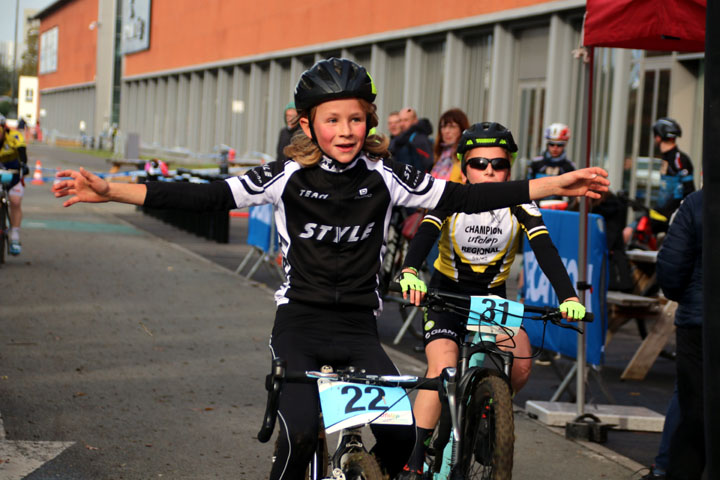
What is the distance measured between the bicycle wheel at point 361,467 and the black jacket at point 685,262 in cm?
217

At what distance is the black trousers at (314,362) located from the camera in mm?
3992

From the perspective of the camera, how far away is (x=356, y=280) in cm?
436

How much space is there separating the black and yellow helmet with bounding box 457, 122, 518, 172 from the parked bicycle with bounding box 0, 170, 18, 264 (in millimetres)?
10227

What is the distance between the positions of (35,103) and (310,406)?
120 metres

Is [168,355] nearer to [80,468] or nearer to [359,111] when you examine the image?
[80,468]

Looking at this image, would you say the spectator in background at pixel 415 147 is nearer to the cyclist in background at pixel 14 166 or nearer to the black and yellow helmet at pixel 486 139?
the cyclist in background at pixel 14 166

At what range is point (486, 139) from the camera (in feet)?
18.5

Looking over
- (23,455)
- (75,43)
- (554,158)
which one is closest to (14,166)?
(554,158)

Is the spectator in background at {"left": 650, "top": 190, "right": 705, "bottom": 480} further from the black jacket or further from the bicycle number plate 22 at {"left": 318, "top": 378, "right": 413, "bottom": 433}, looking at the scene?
the bicycle number plate 22 at {"left": 318, "top": 378, "right": 413, "bottom": 433}

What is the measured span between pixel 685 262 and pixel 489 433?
1.72 metres

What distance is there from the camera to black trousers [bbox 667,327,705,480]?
559 cm

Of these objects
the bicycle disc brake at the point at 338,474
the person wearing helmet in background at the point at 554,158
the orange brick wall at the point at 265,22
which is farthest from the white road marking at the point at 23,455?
the orange brick wall at the point at 265,22

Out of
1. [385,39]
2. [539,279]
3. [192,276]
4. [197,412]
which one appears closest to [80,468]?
[197,412]

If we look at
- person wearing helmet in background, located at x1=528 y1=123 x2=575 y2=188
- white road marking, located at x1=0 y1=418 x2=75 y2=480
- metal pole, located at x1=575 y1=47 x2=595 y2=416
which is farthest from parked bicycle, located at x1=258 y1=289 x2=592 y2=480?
person wearing helmet in background, located at x1=528 y1=123 x2=575 y2=188
